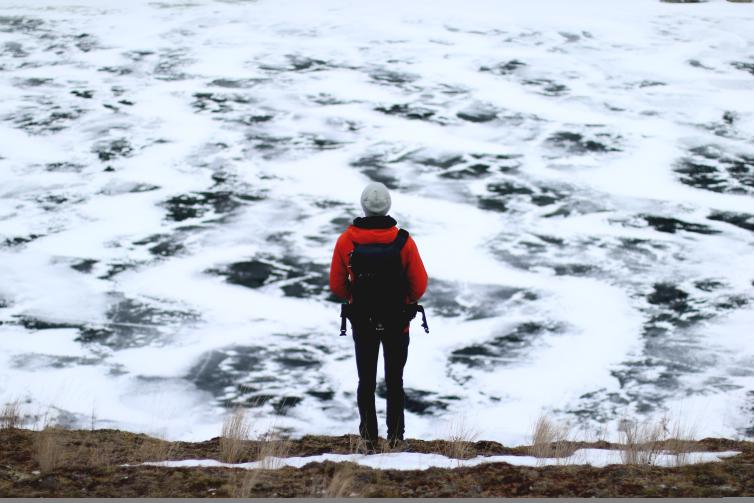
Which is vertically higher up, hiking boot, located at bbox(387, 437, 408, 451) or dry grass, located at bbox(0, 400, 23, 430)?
hiking boot, located at bbox(387, 437, 408, 451)

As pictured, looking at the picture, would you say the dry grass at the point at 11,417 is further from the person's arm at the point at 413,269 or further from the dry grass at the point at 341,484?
the person's arm at the point at 413,269

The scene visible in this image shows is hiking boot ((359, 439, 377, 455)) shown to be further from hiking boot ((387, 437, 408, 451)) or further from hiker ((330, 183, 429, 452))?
hiker ((330, 183, 429, 452))

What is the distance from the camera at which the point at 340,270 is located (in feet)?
16.7

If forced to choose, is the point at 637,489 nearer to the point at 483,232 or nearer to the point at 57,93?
the point at 483,232

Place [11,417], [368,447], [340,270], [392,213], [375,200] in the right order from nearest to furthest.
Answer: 1. [375,200]
2. [340,270]
3. [368,447]
4. [11,417]
5. [392,213]

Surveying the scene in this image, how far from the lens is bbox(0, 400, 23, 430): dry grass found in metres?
6.08

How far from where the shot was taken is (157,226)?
1162cm

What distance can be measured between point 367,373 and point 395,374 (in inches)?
6.1

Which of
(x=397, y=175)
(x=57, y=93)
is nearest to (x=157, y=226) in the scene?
(x=397, y=175)

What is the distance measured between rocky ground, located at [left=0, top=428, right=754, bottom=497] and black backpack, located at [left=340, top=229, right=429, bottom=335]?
0.76 m

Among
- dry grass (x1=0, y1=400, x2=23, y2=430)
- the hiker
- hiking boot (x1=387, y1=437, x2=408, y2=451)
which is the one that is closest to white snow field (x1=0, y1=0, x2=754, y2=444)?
dry grass (x1=0, y1=400, x2=23, y2=430)

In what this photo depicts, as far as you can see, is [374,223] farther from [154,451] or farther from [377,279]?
[154,451]

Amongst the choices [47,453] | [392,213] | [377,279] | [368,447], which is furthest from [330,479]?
[392,213]

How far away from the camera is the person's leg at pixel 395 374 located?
5.14 meters
